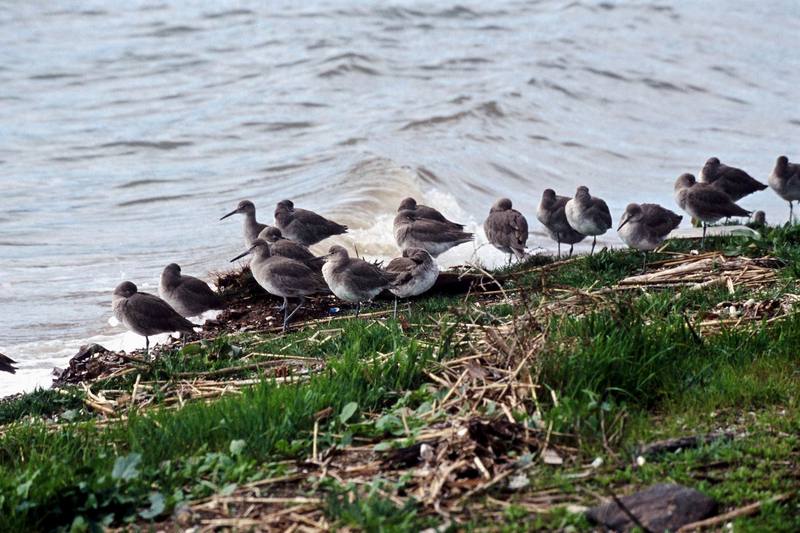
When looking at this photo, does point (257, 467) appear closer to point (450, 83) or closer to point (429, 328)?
point (429, 328)

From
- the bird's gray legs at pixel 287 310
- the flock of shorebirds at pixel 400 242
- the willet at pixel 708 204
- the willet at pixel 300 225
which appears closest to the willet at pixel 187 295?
the flock of shorebirds at pixel 400 242

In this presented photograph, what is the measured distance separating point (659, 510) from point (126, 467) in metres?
2.55

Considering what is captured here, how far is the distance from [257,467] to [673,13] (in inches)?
1429

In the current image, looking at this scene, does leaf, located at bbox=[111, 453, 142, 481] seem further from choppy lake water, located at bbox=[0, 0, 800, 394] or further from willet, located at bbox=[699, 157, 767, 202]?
willet, located at bbox=[699, 157, 767, 202]

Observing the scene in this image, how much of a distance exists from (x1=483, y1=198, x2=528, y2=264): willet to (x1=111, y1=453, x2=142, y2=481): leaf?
748cm

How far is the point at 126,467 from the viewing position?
230 inches

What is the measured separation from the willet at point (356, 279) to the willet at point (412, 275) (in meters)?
0.09

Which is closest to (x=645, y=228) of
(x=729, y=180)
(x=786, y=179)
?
(x=729, y=180)

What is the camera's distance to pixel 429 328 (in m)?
9.02

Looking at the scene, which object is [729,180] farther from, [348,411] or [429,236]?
[348,411]

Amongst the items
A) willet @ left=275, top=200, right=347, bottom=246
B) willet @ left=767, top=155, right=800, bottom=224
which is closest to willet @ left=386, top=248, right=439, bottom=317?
willet @ left=275, top=200, right=347, bottom=246

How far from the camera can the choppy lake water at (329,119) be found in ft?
58.5

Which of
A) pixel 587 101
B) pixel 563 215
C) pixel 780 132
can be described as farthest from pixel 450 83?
pixel 563 215

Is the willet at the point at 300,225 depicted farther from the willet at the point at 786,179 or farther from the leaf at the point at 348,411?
the leaf at the point at 348,411
